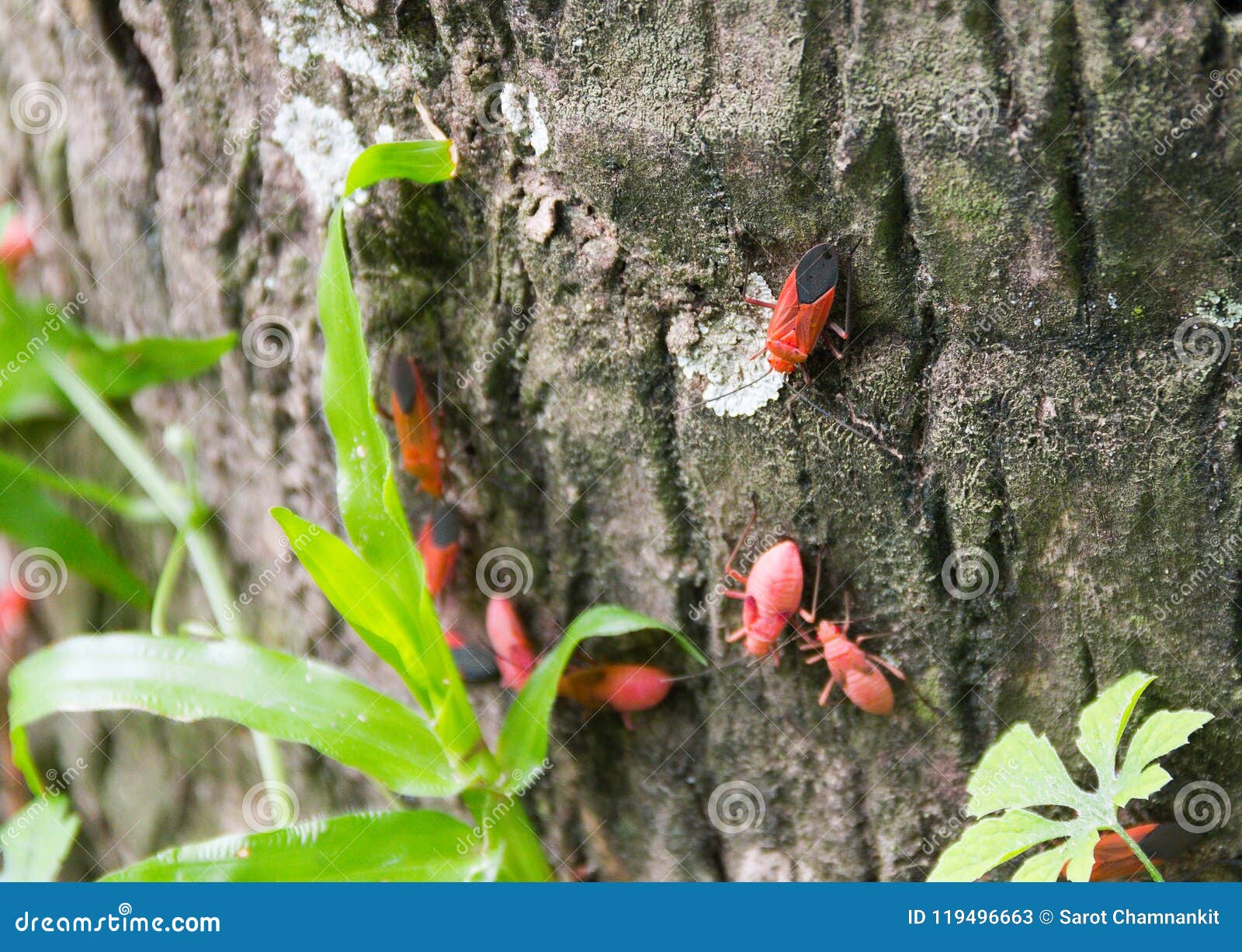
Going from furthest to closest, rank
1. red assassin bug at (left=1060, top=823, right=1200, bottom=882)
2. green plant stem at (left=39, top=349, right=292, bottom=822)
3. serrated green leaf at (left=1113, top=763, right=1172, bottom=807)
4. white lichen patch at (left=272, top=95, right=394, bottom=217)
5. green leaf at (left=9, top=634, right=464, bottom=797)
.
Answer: green plant stem at (left=39, top=349, right=292, bottom=822), white lichen patch at (left=272, top=95, right=394, bottom=217), green leaf at (left=9, top=634, right=464, bottom=797), red assassin bug at (left=1060, top=823, right=1200, bottom=882), serrated green leaf at (left=1113, top=763, right=1172, bottom=807)

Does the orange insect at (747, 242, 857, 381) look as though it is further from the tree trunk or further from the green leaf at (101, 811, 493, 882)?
the green leaf at (101, 811, 493, 882)

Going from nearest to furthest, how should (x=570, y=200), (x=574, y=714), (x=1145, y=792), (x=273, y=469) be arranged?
(x=1145, y=792), (x=570, y=200), (x=574, y=714), (x=273, y=469)

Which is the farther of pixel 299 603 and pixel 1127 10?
pixel 299 603

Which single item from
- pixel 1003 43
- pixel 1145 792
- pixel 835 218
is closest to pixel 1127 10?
pixel 1003 43

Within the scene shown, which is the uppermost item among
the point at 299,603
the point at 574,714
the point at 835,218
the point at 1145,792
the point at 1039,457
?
the point at 835,218

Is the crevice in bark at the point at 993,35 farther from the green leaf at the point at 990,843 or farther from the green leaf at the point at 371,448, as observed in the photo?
the green leaf at the point at 990,843

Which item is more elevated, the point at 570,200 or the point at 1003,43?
the point at 570,200

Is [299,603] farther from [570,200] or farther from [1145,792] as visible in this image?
[1145,792]

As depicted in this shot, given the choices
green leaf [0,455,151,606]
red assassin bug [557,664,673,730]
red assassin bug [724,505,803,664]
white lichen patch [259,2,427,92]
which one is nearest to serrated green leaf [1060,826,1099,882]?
red assassin bug [724,505,803,664]
